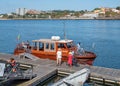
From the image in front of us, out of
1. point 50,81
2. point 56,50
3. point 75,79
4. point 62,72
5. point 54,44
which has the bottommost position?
point 50,81

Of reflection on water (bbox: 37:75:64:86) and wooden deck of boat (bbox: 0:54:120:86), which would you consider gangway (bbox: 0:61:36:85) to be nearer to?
wooden deck of boat (bbox: 0:54:120:86)

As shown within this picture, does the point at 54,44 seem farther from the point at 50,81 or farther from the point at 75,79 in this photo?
the point at 75,79

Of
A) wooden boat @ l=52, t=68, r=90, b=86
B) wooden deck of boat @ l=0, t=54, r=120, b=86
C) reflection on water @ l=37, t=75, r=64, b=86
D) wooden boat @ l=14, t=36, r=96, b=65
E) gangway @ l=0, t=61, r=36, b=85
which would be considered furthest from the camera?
wooden boat @ l=14, t=36, r=96, b=65

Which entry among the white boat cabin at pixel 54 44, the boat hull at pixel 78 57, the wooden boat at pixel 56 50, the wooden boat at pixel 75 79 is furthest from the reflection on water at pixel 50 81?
the white boat cabin at pixel 54 44

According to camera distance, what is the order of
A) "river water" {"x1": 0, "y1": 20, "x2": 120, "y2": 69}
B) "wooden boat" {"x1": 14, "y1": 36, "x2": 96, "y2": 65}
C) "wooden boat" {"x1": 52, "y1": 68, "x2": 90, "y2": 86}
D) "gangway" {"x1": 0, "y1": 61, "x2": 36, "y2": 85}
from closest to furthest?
"wooden boat" {"x1": 52, "y1": 68, "x2": 90, "y2": 86}, "gangway" {"x1": 0, "y1": 61, "x2": 36, "y2": 85}, "wooden boat" {"x1": 14, "y1": 36, "x2": 96, "y2": 65}, "river water" {"x1": 0, "y1": 20, "x2": 120, "y2": 69}

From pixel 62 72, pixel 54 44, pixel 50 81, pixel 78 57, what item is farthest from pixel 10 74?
pixel 78 57

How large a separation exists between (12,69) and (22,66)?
19.7 feet

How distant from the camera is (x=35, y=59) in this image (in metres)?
24.5

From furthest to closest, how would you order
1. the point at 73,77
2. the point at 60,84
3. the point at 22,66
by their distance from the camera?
the point at 22,66 → the point at 73,77 → the point at 60,84

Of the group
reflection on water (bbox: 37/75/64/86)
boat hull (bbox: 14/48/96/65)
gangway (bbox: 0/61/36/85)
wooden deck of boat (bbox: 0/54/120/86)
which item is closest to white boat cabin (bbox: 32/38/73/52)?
boat hull (bbox: 14/48/96/65)

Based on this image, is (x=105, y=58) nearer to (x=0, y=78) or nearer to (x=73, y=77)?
(x=73, y=77)

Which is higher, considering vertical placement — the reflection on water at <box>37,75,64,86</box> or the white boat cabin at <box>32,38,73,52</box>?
the white boat cabin at <box>32,38,73,52</box>

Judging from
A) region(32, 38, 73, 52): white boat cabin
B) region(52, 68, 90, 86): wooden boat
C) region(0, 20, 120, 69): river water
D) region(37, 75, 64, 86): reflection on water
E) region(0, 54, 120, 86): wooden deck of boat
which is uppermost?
region(32, 38, 73, 52): white boat cabin

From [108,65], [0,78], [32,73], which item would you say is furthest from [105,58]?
[0,78]
